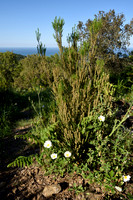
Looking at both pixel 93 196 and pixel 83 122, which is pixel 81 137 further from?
pixel 93 196

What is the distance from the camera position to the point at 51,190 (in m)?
1.84

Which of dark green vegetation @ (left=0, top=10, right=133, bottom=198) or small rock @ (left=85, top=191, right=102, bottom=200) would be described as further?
dark green vegetation @ (left=0, top=10, right=133, bottom=198)

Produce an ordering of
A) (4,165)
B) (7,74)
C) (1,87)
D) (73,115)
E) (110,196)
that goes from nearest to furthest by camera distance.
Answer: (110,196)
(73,115)
(4,165)
(1,87)
(7,74)

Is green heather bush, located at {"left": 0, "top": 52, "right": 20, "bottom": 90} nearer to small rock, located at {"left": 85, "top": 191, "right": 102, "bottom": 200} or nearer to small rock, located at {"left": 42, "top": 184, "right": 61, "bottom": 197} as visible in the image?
small rock, located at {"left": 42, "top": 184, "right": 61, "bottom": 197}

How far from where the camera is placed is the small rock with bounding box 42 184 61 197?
1.82 m

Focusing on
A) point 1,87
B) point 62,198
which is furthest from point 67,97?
point 1,87

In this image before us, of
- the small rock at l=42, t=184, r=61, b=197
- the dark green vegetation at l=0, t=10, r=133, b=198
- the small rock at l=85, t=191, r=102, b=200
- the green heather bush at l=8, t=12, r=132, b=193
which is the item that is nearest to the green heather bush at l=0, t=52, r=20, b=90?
the dark green vegetation at l=0, t=10, r=133, b=198

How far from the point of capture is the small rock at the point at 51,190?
1.82 meters

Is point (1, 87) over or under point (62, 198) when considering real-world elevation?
over

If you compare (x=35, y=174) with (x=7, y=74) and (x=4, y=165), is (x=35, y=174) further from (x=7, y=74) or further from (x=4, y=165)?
(x=7, y=74)

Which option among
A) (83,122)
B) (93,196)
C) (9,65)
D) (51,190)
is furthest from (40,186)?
(9,65)

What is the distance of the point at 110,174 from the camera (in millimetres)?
1791

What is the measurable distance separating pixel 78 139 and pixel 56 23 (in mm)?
1776


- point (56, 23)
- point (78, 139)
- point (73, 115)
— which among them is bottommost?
point (78, 139)
